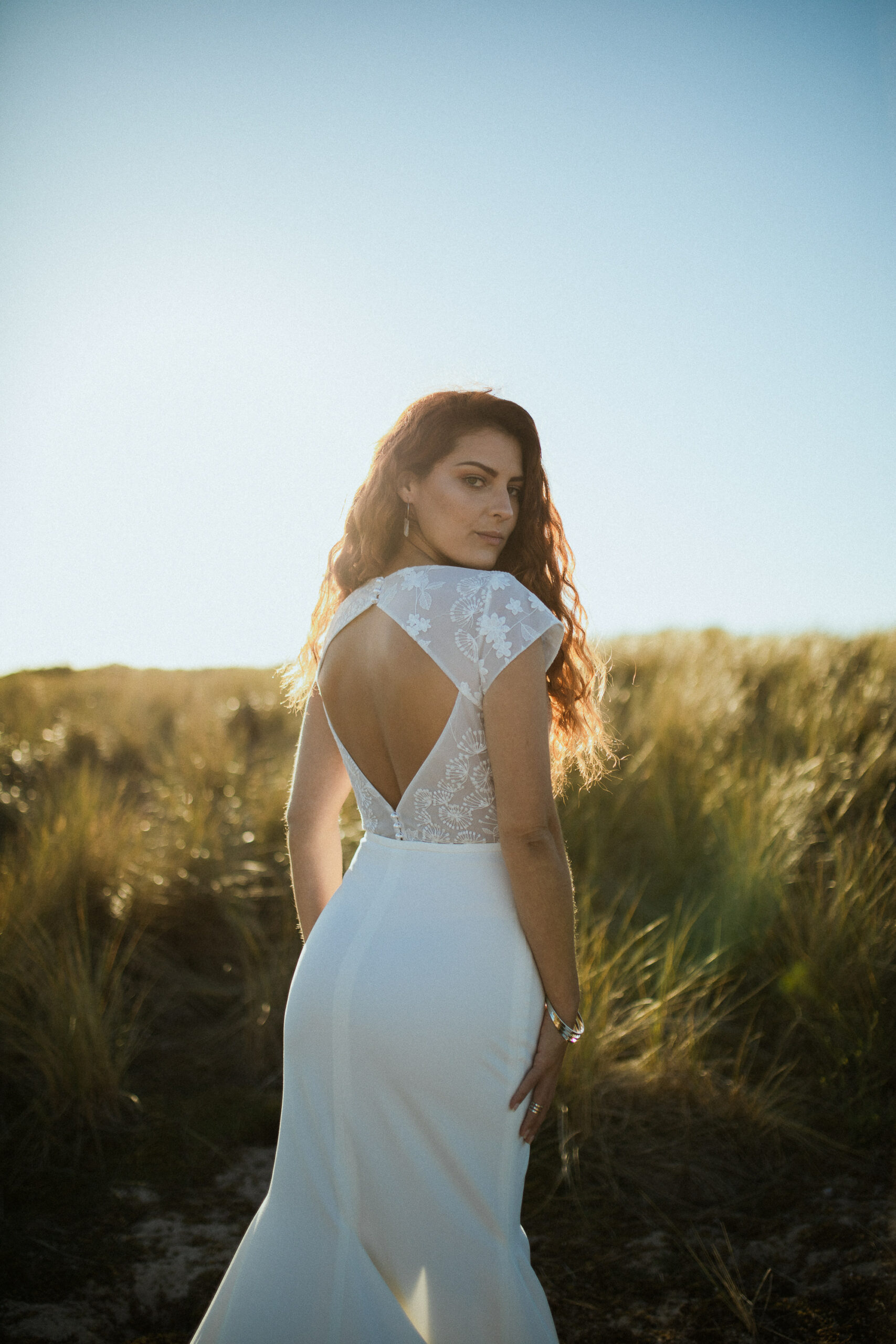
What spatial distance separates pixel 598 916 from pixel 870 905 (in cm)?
125

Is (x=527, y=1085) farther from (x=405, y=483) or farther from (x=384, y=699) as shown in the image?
(x=405, y=483)

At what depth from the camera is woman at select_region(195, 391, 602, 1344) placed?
1622mm

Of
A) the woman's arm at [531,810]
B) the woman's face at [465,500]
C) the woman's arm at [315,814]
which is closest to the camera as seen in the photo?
the woman's arm at [531,810]

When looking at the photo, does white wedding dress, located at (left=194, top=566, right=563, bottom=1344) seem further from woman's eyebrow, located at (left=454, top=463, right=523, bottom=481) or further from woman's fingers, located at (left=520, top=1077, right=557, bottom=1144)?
woman's eyebrow, located at (left=454, top=463, right=523, bottom=481)

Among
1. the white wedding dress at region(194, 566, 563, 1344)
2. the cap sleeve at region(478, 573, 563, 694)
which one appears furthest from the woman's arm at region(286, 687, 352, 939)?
the cap sleeve at region(478, 573, 563, 694)

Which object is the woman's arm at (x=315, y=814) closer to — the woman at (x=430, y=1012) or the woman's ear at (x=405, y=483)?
the woman at (x=430, y=1012)

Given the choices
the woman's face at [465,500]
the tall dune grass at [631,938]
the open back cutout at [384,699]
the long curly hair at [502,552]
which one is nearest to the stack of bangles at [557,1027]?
the open back cutout at [384,699]

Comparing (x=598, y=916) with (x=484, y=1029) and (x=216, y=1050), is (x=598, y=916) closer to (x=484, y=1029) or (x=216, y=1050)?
(x=216, y=1050)

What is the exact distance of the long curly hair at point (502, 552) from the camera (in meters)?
1.97

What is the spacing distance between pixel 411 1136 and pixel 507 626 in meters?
0.99

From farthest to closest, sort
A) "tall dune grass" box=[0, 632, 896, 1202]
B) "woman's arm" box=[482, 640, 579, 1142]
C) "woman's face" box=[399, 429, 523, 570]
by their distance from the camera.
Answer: "tall dune grass" box=[0, 632, 896, 1202], "woman's face" box=[399, 429, 523, 570], "woman's arm" box=[482, 640, 579, 1142]

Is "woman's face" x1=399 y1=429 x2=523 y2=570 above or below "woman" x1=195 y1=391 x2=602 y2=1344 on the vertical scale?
above

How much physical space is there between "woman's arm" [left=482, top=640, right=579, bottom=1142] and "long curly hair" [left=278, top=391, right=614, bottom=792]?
33 centimetres

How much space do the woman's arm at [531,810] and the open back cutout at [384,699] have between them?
111 millimetres
